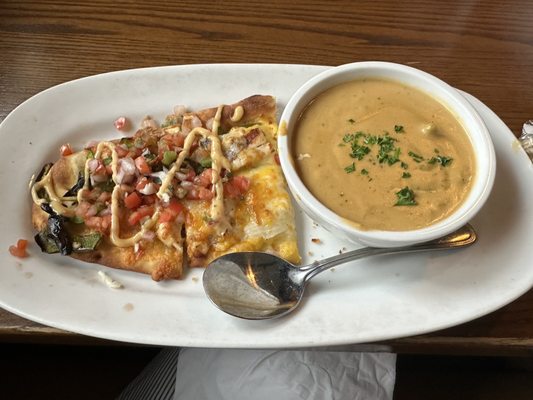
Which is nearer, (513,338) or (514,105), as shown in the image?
(513,338)

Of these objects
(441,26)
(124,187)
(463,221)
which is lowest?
(124,187)

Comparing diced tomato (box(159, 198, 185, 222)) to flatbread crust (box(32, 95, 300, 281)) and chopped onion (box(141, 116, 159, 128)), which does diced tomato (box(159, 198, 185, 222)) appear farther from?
chopped onion (box(141, 116, 159, 128))

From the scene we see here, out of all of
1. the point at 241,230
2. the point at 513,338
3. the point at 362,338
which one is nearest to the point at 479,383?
the point at 513,338

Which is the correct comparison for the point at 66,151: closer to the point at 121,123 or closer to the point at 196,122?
the point at 121,123

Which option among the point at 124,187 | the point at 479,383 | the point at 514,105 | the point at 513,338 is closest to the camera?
the point at 513,338

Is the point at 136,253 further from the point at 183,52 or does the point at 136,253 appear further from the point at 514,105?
the point at 514,105

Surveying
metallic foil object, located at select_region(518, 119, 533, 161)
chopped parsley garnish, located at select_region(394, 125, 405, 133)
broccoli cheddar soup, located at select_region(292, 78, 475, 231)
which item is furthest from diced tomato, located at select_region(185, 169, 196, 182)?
metallic foil object, located at select_region(518, 119, 533, 161)

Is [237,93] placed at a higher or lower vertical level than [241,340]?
higher
